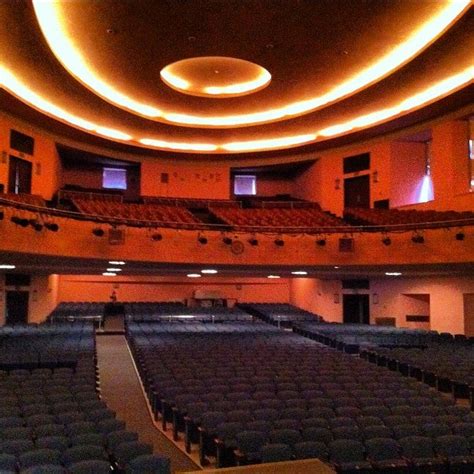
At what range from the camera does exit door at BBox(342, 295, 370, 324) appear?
76.9 ft

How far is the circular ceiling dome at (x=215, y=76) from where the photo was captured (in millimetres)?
15453

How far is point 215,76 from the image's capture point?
16.6 m

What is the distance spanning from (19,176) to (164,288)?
949cm

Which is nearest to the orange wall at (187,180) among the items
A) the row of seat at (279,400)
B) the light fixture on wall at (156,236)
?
the light fixture on wall at (156,236)

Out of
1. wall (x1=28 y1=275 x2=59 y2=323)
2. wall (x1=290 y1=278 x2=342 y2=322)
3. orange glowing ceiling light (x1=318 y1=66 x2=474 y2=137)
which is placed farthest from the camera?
wall (x1=290 y1=278 x2=342 y2=322)

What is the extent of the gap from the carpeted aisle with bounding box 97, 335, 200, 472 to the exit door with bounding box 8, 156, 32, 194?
24.0 feet

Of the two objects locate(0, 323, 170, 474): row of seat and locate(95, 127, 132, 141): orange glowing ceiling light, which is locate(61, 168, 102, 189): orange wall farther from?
locate(0, 323, 170, 474): row of seat

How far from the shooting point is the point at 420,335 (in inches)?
662

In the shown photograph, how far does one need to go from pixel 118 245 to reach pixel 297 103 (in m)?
8.88

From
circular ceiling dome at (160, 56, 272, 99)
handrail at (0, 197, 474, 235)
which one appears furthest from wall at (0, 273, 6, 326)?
circular ceiling dome at (160, 56, 272, 99)

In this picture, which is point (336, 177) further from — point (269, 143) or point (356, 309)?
point (356, 309)

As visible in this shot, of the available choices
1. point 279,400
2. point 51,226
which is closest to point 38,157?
point 51,226

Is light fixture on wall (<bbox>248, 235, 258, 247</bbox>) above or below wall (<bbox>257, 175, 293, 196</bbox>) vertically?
below

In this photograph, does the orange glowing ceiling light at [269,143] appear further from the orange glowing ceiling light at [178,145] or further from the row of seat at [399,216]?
the row of seat at [399,216]
